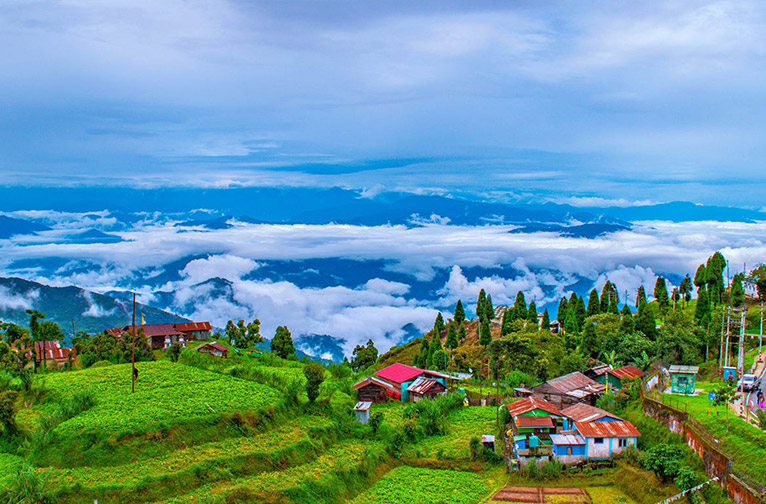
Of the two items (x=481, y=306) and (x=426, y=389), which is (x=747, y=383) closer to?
(x=426, y=389)

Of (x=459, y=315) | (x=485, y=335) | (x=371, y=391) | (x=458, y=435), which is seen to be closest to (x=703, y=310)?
(x=485, y=335)

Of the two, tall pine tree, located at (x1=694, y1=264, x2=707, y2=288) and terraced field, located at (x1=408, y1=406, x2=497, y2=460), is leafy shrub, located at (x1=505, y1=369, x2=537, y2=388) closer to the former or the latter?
terraced field, located at (x1=408, y1=406, x2=497, y2=460)

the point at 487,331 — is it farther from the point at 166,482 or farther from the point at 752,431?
the point at 166,482

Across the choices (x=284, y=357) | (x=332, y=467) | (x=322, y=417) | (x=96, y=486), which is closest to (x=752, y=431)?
(x=332, y=467)

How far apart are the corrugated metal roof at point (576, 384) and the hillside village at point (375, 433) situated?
167 millimetres

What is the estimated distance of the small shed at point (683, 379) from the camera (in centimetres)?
3959

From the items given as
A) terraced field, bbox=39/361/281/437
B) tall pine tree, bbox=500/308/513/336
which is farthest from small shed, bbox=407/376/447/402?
tall pine tree, bbox=500/308/513/336

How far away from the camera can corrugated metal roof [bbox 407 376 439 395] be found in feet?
166

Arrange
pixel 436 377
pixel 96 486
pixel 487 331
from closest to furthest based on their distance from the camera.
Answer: pixel 96 486, pixel 436 377, pixel 487 331

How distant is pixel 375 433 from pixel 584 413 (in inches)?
569

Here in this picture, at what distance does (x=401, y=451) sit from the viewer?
123 ft

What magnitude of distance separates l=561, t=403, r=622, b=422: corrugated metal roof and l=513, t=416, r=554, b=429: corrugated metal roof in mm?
1912

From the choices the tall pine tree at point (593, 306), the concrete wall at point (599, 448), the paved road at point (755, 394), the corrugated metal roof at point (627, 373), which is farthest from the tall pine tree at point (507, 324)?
the concrete wall at point (599, 448)

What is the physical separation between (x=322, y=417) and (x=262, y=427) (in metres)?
5.14
